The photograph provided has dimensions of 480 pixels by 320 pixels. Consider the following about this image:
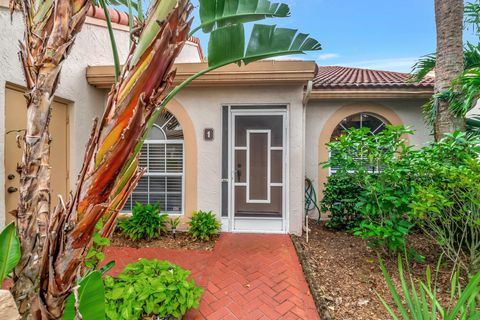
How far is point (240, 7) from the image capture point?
10.1 feet

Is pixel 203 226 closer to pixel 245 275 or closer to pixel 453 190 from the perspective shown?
pixel 245 275

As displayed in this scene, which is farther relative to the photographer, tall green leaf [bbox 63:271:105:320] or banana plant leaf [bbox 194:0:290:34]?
banana plant leaf [bbox 194:0:290:34]

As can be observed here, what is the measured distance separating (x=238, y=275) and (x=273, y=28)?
162 inches

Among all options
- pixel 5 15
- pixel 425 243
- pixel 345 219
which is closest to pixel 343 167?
pixel 345 219

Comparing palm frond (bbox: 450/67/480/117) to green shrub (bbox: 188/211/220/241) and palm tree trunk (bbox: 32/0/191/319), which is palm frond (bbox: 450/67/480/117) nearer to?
palm tree trunk (bbox: 32/0/191/319)

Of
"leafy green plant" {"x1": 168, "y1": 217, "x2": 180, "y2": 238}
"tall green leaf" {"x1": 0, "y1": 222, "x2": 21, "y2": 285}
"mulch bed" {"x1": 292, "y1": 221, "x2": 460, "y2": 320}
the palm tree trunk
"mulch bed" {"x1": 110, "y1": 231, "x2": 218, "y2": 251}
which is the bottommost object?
"mulch bed" {"x1": 292, "y1": 221, "x2": 460, "y2": 320}

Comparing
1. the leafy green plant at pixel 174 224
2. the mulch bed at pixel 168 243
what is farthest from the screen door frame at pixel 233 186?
the leafy green plant at pixel 174 224

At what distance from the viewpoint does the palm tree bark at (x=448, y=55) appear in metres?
5.15

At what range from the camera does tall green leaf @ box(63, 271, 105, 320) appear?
1.60 metres

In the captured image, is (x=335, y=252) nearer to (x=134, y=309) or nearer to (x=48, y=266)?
(x=134, y=309)

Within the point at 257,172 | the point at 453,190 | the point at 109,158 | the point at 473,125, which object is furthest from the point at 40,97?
the point at 473,125

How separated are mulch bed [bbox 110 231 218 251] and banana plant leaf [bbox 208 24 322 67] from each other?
4.37 metres

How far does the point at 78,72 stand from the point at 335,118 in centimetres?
756

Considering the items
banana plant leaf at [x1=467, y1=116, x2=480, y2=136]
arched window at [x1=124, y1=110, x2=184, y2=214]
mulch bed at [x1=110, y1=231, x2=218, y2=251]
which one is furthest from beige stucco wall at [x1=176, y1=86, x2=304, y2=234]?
banana plant leaf at [x1=467, y1=116, x2=480, y2=136]
